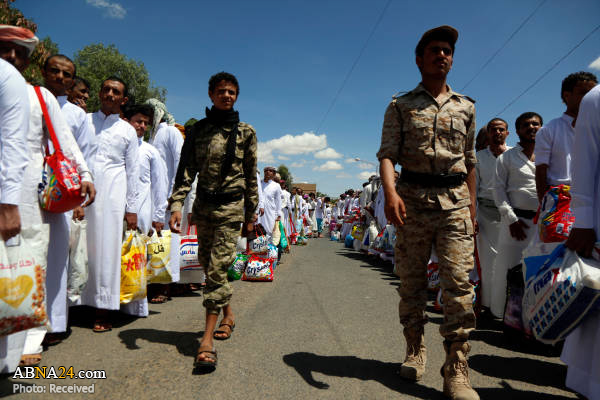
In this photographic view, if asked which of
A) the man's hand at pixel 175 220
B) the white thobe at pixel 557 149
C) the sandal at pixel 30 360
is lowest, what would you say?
the sandal at pixel 30 360

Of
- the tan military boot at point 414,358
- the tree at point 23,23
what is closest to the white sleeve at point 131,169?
the tan military boot at point 414,358

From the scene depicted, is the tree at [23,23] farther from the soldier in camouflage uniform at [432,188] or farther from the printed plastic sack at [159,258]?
the soldier in camouflage uniform at [432,188]

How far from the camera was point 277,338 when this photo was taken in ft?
11.3

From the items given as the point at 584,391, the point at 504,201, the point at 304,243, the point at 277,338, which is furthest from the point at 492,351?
the point at 304,243

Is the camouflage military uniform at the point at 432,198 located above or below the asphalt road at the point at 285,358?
above

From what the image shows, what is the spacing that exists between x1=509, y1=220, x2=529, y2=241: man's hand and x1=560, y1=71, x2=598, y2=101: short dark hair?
129 cm

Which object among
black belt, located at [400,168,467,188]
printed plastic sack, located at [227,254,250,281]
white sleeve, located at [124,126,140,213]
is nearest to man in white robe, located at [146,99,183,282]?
white sleeve, located at [124,126,140,213]

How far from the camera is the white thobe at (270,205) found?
29.3 ft

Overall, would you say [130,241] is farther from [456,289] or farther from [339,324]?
[456,289]

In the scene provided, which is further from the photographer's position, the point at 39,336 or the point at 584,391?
the point at 39,336

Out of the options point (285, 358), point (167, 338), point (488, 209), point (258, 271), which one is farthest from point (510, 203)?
point (258, 271)

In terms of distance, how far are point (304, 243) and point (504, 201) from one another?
12.6 meters

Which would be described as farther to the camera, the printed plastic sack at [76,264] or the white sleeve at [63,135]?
the printed plastic sack at [76,264]

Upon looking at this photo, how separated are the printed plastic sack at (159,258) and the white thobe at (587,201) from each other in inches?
166
